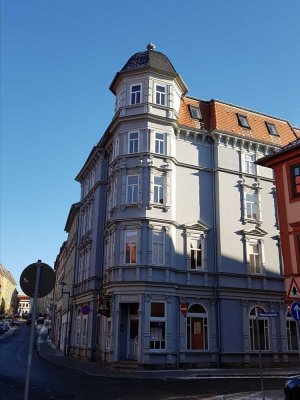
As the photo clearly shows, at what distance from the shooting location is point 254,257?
30.1m

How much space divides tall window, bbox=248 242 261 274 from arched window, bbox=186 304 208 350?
15.7 feet

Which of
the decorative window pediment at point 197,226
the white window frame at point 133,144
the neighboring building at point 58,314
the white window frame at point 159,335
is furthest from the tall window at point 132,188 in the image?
Answer: the neighboring building at point 58,314

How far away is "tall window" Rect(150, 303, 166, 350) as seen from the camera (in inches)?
978

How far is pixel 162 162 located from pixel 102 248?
8.23m

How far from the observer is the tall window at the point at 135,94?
2909 cm

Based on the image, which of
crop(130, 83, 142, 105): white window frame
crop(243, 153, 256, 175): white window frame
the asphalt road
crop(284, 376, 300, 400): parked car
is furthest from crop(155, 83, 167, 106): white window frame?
crop(284, 376, 300, 400): parked car

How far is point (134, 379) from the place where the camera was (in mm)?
20031

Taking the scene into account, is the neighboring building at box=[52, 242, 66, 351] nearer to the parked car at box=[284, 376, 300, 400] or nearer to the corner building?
the corner building

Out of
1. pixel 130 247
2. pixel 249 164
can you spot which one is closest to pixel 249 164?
pixel 249 164

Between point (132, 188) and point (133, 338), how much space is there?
9.06 meters

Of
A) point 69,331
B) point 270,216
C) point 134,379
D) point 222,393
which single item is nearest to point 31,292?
point 222,393

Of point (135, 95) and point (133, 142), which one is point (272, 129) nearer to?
point (135, 95)

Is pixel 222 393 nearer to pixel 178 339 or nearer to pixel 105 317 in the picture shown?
pixel 178 339

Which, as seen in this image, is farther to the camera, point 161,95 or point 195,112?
point 195,112
